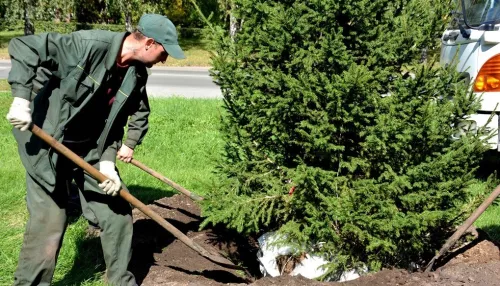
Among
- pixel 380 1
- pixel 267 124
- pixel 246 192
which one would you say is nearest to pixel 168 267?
pixel 246 192

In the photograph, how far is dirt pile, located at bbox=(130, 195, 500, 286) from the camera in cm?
379

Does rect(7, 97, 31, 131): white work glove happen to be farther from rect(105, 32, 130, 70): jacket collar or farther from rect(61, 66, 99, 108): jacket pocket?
rect(105, 32, 130, 70): jacket collar

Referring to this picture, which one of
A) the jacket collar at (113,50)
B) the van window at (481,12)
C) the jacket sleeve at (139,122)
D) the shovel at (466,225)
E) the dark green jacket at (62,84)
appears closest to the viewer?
the dark green jacket at (62,84)

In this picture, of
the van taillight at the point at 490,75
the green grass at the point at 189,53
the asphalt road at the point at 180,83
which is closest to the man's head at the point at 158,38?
the van taillight at the point at 490,75

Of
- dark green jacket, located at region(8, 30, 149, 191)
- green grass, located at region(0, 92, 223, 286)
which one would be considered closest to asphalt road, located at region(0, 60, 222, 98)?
green grass, located at region(0, 92, 223, 286)

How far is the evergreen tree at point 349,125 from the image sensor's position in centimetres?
381

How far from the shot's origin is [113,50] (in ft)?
12.4

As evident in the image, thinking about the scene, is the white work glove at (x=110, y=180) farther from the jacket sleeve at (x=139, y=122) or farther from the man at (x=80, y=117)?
the jacket sleeve at (x=139, y=122)

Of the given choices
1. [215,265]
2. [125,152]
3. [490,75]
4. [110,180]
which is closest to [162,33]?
[110,180]

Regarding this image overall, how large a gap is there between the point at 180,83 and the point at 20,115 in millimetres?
16457

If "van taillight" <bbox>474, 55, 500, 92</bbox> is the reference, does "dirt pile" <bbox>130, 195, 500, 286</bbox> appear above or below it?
below

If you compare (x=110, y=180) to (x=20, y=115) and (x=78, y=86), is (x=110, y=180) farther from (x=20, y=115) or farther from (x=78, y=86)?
(x=20, y=115)

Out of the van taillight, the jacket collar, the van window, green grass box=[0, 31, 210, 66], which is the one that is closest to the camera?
the jacket collar

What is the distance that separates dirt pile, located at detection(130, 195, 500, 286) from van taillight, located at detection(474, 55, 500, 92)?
2.66 metres
